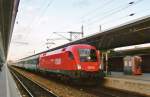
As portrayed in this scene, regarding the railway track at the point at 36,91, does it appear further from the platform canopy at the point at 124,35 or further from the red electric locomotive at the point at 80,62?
the platform canopy at the point at 124,35

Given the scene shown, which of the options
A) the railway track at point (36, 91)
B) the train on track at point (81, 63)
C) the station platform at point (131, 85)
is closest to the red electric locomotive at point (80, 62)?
the train on track at point (81, 63)

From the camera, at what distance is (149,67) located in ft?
93.5

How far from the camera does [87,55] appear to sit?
19578 millimetres

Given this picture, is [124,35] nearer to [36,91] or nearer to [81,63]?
[81,63]

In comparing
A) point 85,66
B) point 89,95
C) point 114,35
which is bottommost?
point 89,95

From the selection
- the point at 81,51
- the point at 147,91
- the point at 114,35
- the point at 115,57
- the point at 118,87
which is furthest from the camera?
the point at 115,57

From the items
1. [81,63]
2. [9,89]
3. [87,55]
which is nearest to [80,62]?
[81,63]

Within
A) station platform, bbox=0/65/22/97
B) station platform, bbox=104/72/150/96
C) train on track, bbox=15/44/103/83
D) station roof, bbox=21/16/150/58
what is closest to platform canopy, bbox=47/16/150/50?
station roof, bbox=21/16/150/58

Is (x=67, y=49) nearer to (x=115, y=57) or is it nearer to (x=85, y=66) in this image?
(x=85, y=66)

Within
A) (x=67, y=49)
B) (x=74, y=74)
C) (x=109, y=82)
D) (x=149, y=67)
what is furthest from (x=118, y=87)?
(x=149, y=67)

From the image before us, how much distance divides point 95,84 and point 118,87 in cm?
244

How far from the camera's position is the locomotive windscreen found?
63.2 ft

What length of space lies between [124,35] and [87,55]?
130 inches

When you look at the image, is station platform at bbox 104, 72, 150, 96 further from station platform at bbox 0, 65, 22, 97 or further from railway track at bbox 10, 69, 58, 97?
station platform at bbox 0, 65, 22, 97
